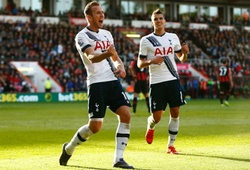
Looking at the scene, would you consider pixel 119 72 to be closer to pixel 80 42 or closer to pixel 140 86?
pixel 80 42

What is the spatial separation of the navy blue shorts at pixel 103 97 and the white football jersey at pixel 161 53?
2.63 m

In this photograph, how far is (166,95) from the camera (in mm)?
12461

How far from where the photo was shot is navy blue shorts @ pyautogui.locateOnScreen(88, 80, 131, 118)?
9.85 meters

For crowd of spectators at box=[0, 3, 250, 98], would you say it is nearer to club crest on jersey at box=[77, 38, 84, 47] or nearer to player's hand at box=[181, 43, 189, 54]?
player's hand at box=[181, 43, 189, 54]

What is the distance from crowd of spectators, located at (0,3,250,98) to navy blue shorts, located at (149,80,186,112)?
32.6 m

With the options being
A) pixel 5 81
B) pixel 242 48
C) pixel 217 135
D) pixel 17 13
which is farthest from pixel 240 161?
pixel 242 48

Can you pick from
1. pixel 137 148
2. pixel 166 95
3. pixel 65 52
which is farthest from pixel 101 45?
pixel 65 52

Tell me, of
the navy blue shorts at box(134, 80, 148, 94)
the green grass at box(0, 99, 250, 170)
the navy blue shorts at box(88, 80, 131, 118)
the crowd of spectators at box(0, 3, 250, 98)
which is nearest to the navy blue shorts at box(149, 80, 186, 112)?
the green grass at box(0, 99, 250, 170)

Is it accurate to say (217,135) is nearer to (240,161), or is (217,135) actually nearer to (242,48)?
(240,161)

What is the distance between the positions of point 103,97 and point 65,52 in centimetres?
4195

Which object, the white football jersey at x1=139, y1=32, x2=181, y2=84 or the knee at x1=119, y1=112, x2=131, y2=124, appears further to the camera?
the white football jersey at x1=139, y1=32, x2=181, y2=84

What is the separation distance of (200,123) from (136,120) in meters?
2.69

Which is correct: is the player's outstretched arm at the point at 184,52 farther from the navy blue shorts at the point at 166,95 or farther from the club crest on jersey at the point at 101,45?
the club crest on jersey at the point at 101,45

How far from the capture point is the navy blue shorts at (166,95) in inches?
485
